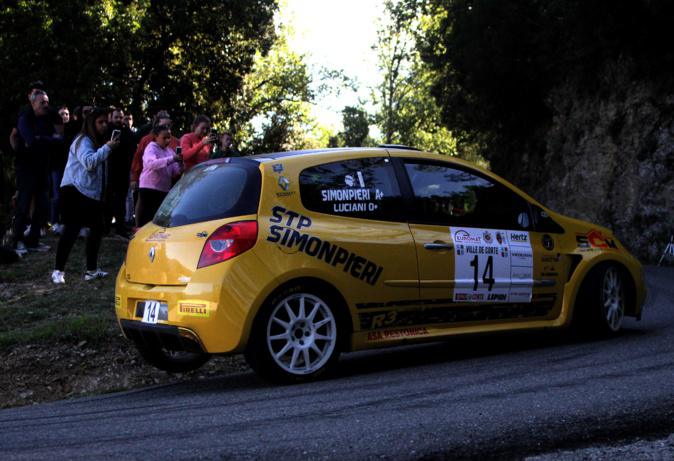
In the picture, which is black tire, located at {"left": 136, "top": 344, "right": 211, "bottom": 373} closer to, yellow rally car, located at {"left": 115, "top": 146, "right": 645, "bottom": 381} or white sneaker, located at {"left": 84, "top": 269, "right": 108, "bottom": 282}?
yellow rally car, located at {"left": 115, "top": 146, "right": 645, "bottom": 381}

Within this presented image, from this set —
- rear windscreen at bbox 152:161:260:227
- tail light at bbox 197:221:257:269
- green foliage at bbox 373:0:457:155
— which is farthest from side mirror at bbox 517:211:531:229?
green foliage at bbox 373:0:457:155

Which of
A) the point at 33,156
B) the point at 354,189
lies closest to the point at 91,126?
the point at 33,156

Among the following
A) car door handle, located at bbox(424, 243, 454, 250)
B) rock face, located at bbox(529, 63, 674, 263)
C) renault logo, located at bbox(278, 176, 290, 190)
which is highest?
rock face, located at bbox(529, 63, 674, 263)

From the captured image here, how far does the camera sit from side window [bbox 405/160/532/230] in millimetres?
7621

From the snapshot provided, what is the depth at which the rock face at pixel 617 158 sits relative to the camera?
22.3 metres

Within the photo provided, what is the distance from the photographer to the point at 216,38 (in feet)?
118

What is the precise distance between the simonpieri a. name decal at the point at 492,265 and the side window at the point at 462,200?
96 millimetres

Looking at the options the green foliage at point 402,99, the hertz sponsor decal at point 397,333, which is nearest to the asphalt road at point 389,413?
the hertz sponsor decal at point 397,333

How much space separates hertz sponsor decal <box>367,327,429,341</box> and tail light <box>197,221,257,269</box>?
1.19 metres

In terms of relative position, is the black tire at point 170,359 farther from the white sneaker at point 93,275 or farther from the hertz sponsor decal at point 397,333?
the white sneaker at point 93,275

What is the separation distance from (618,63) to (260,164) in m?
19.7

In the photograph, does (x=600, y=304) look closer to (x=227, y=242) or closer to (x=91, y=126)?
(x=227, y=242)

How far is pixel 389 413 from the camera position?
5410mm

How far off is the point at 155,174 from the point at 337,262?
214 inches
